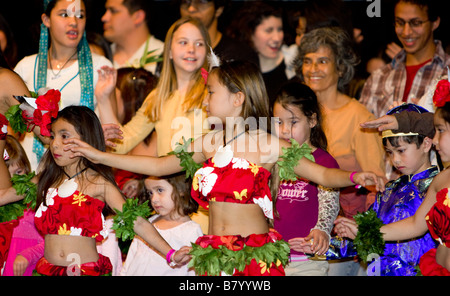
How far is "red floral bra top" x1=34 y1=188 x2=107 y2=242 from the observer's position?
4.10 meters

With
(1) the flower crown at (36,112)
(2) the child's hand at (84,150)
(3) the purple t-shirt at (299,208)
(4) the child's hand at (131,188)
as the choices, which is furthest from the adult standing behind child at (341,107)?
(1) the flower crown at (36,112)

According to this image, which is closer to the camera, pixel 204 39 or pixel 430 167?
pixel 430 167

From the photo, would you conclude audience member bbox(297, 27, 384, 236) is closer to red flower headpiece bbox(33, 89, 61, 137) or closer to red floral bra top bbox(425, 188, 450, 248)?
red floral bra top bbox(425, 188, 450, 248)

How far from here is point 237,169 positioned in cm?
394

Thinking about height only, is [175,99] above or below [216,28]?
below

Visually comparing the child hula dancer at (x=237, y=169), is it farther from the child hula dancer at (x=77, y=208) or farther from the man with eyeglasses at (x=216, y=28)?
the man with eyeglasses at (x=216, y=28)

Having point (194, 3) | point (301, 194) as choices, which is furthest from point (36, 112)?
point (194, 3)

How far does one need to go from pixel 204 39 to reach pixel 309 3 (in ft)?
4.91

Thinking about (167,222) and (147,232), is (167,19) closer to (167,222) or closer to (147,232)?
(167,222)

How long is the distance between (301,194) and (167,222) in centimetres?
98

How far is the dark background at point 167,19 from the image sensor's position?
688cm

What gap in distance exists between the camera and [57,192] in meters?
4.18

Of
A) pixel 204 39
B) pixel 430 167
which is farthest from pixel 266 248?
pixel 204 39
